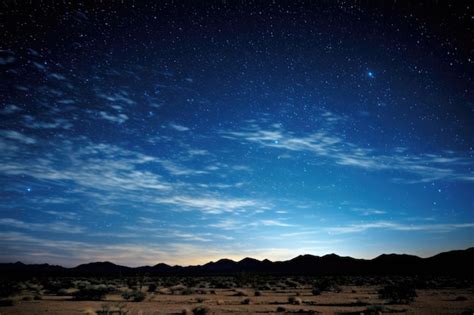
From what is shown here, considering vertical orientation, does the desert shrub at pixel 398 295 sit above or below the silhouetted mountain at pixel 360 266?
below

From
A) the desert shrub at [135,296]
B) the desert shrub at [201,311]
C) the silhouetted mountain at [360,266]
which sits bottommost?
the desert shrub at [201,311]

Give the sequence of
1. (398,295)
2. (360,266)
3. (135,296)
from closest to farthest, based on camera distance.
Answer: (398,295) < (135,296) < (360,266)

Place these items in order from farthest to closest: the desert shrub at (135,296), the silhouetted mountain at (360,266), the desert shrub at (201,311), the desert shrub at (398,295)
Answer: the silhouetted mountain at (360,266), the desert shrub at (135,296), the desert shrub at (398,295), the desert shrub at (201,311)

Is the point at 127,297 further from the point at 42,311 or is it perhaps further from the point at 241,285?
the point at 241,285

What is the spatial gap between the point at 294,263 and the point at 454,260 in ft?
235

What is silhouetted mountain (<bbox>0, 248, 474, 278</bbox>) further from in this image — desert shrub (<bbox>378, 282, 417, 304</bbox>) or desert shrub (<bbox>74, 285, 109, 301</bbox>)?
desert shrub (<bbox>378, 282, 417, 304</bbox>)

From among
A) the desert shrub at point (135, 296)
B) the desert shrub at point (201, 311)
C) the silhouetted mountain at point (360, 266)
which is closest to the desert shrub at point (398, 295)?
the desert shrub at point (201, 311)

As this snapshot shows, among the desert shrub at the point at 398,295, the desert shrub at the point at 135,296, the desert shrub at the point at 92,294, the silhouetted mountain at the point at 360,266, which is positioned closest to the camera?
the desert shrub at the point at 398,295

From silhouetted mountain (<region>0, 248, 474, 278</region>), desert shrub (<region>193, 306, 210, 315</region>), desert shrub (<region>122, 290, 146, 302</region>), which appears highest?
silhouetted mountain (<region>0, 248, 474, 278</region>)

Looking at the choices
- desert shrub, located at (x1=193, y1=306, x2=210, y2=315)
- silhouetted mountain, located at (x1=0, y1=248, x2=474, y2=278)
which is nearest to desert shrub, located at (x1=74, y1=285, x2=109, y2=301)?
desert shrub, located at (x1=193, y1=306, x2=210, y2=315)

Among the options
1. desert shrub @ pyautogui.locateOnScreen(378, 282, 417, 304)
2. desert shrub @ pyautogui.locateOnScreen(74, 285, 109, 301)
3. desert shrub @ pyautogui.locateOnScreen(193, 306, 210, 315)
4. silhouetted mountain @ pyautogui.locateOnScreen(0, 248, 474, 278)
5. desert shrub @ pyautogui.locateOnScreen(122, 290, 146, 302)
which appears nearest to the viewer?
desert shrub @ pyautogui.locateOnScreen(193, 306, 210, 315)

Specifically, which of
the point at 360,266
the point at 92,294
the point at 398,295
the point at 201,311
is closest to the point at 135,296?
the point at 92,294

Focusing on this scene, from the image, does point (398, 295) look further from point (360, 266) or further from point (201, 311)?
point (360, 266)

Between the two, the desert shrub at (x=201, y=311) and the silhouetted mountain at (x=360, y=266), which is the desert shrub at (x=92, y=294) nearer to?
the desert shrub at (x=201, y=311)
